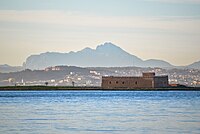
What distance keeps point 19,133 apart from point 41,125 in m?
4.89

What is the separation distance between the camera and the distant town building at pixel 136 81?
172 metres

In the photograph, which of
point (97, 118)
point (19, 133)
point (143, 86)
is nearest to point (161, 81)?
point (143, 86)

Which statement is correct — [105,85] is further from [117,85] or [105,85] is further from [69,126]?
[69,126]

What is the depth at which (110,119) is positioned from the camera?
4647 cm

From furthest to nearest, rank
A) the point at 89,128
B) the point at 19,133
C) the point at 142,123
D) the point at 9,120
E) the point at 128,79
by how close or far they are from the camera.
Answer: the point at 128,79, the point at 9,120, the point at 142,123, the point at 89,128, the point at 19,133

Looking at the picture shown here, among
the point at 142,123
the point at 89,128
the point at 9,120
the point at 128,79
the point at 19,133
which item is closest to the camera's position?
the point at 19,133

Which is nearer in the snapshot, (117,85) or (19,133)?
(19,133)

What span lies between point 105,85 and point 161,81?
16.4 m

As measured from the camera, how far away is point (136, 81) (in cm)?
17400

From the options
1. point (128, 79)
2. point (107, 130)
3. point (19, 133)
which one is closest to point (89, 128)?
point (107, 130)

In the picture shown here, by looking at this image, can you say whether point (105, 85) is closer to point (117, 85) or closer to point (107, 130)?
point (117, 85)

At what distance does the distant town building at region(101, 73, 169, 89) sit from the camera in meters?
172

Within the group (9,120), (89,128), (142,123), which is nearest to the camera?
(89,128)

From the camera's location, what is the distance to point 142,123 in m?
43.0
